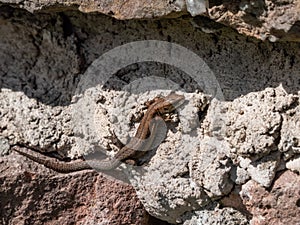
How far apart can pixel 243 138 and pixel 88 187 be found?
0.46 m

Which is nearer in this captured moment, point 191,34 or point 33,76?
point 191,34

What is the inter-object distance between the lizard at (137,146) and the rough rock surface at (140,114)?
0.02 m

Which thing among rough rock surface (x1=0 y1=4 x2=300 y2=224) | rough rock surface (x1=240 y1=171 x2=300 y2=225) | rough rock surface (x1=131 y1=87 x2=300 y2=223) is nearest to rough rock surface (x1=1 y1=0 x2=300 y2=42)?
rough rock surface (x1=0 y1=4 x2=300 y2=224)

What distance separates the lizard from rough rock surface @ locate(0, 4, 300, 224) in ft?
0.07

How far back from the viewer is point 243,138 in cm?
147

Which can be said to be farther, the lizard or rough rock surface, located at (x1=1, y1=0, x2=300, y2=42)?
the lizard

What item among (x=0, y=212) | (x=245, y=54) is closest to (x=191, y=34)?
(x=245, y=54)

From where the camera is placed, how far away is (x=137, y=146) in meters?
1.59

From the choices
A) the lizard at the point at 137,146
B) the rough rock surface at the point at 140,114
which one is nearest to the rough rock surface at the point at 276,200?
the rough rock surface at the point at 140,114

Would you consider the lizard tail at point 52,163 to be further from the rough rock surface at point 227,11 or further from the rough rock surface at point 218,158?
the rough rock surface at point 227,11

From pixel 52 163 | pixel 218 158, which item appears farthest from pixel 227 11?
pixel 52 163

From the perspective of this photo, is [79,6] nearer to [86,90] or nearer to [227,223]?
[86,90]

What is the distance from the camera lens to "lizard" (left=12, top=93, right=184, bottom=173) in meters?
1.54

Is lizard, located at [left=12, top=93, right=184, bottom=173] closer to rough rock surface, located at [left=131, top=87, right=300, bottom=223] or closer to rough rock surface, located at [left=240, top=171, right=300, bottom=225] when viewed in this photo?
rough rock surface, located at [left=131, top=87, right=300, bottom=223]
